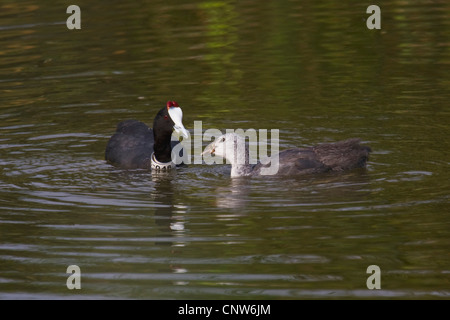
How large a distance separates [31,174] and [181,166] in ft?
5.80

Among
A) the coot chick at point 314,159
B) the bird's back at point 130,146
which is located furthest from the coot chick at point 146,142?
the coot chick at point 314,159

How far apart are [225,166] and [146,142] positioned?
1.19m

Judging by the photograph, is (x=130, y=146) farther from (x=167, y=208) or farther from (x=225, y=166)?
(x=167, y=208)

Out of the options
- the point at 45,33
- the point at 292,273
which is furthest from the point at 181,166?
the point at 45,33

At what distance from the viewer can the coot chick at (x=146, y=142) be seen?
1065 centimetres

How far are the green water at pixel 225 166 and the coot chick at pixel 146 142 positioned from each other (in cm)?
24

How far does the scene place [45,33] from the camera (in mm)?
17547

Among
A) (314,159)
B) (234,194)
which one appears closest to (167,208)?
(234,194)

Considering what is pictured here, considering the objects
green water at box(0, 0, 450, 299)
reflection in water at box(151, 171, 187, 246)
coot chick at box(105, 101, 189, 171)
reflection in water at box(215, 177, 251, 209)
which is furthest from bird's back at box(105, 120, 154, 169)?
reflection in water at box(215, 177, 251, 209)

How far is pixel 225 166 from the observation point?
35.9 feet

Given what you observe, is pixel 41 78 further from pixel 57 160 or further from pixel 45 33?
pixel 57 160

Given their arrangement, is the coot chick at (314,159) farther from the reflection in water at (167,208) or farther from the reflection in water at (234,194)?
the reflection in water at (167,208)

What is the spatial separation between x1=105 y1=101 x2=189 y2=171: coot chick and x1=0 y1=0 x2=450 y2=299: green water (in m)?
0.24
